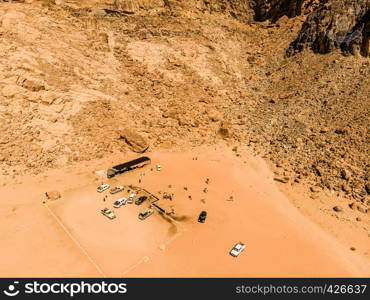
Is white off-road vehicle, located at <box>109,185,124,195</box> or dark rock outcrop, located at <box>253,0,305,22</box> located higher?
dark rock outcrop, located at <box>253,0,305,22</box>

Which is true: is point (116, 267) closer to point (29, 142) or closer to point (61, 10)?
point (29, 142)

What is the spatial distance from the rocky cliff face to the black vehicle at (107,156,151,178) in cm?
2841

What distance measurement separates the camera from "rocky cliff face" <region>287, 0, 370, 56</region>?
36469 mm

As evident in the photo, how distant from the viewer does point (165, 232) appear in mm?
20578

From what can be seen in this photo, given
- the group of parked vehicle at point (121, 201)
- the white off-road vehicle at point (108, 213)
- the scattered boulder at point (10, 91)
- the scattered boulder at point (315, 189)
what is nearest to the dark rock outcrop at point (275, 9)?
the scattered boulder at point (315, 189)

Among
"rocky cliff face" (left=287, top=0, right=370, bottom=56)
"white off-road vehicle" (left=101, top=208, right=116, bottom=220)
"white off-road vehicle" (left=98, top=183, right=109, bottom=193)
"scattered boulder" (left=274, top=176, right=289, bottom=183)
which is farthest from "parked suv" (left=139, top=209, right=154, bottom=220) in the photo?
"rocky cliff face" (left=287, top=0, right=370, bottom=56)

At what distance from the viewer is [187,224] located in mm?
21531

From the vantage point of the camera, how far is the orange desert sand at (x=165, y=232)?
18.0 metres

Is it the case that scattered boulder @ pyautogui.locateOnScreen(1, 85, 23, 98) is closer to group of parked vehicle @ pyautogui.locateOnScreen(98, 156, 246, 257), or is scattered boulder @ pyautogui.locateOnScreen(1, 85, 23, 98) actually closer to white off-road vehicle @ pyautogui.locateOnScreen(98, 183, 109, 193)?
group of parked vehicle @ pyautogui.locateOnScreen(98, 156, 246, 257)

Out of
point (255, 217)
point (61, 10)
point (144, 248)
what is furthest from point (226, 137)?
point (61, 10)

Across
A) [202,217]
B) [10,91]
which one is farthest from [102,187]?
[10,91]

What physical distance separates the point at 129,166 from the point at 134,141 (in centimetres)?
370

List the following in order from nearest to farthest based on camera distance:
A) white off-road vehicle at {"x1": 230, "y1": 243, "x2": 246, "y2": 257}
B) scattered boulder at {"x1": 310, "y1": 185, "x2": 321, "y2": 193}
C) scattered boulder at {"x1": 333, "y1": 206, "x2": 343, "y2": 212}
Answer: white off-road vehicle at {"x1": 230, "y1": 243, "x2": 246, "y2": 257}
scattered boulder at {"x1": 333, "y1": 206, "x2": 343, "y2": 212}
scattered boulder at {"x1": 310, "y1": 185, "x2": 321, "y2": 193}

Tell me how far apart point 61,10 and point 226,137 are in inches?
1104
